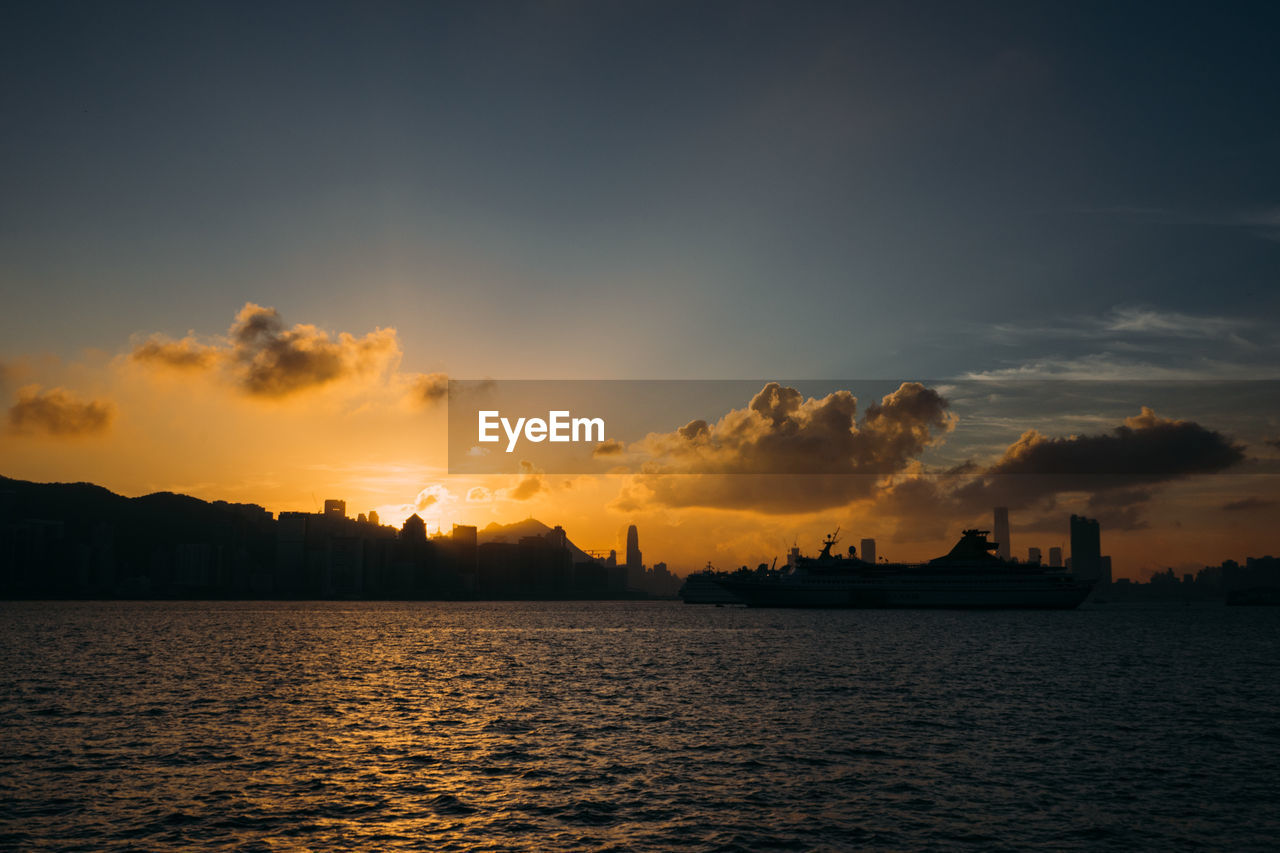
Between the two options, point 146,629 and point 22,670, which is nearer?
point 22,670

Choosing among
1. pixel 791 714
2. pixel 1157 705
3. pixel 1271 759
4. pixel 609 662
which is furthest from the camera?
pixel 609 662

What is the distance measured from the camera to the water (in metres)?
32.9

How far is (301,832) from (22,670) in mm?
77283

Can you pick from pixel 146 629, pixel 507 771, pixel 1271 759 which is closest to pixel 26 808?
pixel 507 771

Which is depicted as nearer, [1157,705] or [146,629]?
[1157,705]

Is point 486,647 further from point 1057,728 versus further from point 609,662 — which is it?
point 1057,728

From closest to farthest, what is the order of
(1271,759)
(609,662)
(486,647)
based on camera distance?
1. (1271,759)
2. (609,662)
3. (486,647)

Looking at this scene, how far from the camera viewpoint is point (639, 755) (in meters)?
47.4

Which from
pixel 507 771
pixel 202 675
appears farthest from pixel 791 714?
pixel 202 675

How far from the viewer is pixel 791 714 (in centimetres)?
6203

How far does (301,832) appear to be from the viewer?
32188mm

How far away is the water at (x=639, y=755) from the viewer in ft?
108

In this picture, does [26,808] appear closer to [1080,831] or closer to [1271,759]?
[1080,831]

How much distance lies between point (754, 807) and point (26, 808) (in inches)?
1104
